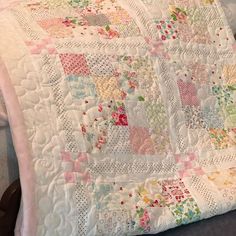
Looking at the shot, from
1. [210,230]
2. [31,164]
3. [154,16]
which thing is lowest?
[210,230]

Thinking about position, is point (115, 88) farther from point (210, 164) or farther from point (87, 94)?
point (210, 164)

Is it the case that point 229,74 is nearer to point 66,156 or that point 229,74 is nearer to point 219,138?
point 219,138

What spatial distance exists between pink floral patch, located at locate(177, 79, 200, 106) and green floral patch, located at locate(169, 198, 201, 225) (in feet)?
0.92

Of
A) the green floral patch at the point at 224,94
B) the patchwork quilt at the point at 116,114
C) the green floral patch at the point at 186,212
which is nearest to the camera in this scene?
the patchwork quilt at the point at 116,114

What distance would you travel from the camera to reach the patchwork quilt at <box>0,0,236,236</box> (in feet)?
3.27

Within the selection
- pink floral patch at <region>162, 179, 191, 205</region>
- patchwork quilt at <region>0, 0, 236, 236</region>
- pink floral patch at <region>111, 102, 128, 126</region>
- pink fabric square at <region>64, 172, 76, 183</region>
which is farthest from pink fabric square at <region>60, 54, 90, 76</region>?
pink floral patch at <region>162, 179, 191, 205</region>

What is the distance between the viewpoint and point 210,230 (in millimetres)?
1117

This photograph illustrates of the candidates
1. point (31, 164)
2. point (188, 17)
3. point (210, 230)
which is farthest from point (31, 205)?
point (188, 17)

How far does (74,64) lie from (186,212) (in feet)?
1.44

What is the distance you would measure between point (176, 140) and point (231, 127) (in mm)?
208

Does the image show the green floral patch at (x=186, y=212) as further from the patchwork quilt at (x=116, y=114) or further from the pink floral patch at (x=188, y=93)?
the pink floral patch at (x=188, y=93)

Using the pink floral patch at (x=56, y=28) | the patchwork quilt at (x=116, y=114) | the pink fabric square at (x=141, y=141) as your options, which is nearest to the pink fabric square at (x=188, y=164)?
the patchwork quilt at (x=116, y=114)

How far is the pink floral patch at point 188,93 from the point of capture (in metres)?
1.27

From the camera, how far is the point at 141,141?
3.77ft
